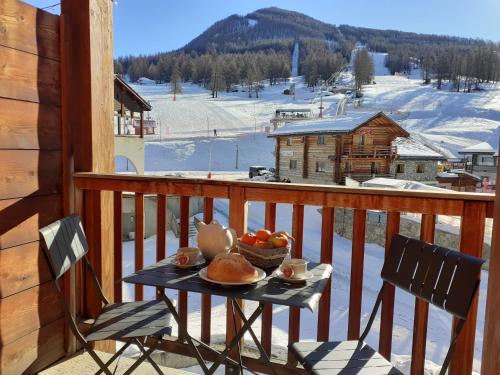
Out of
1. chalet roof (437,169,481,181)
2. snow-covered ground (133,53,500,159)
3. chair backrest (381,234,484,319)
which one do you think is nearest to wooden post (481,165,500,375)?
chair backrest (381,234,484,319)

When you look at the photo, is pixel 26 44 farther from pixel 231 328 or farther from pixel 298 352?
pixel 298 352

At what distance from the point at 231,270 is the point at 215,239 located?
0.82ft

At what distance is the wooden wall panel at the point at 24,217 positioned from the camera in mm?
1867

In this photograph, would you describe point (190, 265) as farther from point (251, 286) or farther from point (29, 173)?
point (29, 173)

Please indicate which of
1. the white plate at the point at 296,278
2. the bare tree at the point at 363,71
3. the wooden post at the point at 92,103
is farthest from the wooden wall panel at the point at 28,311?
the bare tree at the point at 363,71

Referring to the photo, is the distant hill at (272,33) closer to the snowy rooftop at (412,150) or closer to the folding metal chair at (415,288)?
the snowy rooftop at (412,150)

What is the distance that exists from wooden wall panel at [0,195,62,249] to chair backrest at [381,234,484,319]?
5.30 ft

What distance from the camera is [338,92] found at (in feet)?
180

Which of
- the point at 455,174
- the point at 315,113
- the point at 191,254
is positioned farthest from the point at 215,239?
the point at 315,113

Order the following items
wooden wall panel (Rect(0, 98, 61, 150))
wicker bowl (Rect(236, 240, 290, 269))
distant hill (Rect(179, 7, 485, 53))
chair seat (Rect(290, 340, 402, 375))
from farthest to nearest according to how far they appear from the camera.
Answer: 1. distant hill (Rect(179, 7, 485, 53))
2. wooden wall panel (Rect(0, 98, 61, 150))
3. wicker bowl (Rect(236, 240, 290, 269))
4. chair seat (Rect(290, 340, 402, 375))

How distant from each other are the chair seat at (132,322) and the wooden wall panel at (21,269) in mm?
434

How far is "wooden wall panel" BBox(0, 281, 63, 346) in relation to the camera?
6.23ft

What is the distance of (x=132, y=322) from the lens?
→ 5.46 ft

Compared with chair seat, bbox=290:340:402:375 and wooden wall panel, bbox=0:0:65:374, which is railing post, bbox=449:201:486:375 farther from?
wooden wall panel, bbox=0:0:65:374
